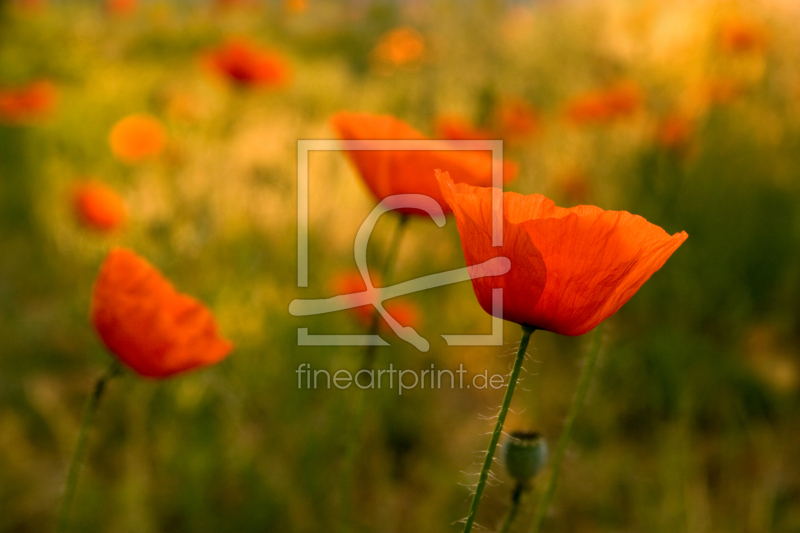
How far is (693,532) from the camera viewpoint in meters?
1.25

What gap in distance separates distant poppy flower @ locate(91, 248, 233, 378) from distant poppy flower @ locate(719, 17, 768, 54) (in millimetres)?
2571

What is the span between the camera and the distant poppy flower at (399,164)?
0.82 m

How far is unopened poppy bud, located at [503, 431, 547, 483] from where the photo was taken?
564 millimetres

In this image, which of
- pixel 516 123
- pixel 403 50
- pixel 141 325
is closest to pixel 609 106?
pixel 516 123

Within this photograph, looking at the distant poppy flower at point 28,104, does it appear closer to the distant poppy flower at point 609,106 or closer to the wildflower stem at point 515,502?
the distant poppy flower at point 609,106

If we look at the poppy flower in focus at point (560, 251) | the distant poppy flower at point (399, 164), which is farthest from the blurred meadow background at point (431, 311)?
the distant poppy flower at point (399, 164)

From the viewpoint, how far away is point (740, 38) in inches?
97.7

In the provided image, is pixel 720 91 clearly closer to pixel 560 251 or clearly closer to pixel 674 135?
pixel 674 135

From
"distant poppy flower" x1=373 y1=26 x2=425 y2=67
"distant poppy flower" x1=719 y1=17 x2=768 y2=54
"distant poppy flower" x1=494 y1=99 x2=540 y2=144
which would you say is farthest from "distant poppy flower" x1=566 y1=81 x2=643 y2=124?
"distant poppy flower" x1=373 y1=26 x2=425 y2=67

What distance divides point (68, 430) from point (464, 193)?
1.49 m

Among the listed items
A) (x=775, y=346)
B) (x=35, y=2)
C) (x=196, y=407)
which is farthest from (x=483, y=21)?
(x=35, y=2)

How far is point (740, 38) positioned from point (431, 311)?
1676 mm

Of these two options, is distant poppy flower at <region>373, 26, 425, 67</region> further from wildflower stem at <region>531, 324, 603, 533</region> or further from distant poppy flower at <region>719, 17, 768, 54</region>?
wildflower stem at <region>531, 324, 603, 533</region>

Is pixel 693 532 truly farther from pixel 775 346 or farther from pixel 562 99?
pixel 562 99
